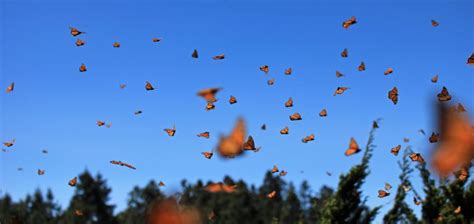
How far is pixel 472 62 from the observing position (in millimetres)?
15531

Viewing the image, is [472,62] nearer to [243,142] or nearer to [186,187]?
[243,142]

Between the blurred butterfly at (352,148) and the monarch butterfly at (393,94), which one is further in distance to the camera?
the monarch butterfly at (393,94)

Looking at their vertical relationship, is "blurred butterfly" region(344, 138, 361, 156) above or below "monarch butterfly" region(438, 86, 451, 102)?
below

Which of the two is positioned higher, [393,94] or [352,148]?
[393,94]

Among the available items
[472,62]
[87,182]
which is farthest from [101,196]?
[472,62]

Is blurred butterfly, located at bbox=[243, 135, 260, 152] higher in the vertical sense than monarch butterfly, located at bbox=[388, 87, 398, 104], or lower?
lower

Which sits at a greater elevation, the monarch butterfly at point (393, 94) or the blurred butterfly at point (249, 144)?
the monarch butterfly at point (393, 94)

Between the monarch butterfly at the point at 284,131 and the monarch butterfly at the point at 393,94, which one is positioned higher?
the monarch butterfly at the point at 393,94

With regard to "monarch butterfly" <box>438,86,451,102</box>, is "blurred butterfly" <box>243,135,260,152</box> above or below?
below

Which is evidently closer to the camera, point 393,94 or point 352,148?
point 352,148

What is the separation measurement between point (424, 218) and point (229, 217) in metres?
68.4

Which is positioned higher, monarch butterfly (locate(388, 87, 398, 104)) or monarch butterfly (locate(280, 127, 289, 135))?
monarch butterfly (locate(388, 87, 398, 104))

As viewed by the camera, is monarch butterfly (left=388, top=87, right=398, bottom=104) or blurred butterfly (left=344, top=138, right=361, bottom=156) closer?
blurred butterfly (left=344, top=138, right=361, bottom=156)

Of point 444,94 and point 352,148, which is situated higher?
point 444,94
